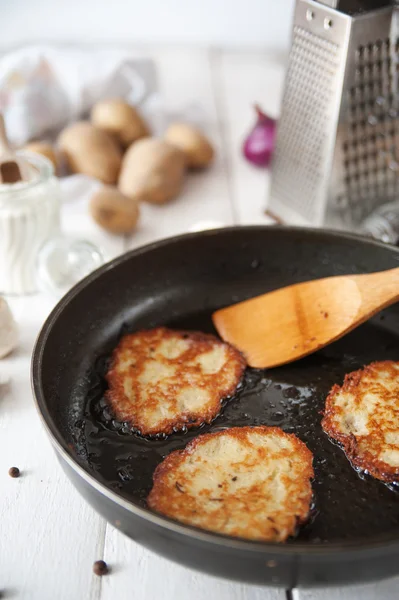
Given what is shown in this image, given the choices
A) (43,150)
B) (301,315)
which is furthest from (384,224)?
(43,150)

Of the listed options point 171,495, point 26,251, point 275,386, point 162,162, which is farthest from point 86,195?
point 171,495

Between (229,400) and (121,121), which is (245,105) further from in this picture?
(229,400)

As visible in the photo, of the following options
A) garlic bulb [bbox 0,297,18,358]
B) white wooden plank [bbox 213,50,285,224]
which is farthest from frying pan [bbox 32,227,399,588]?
white wooden plank [bbox 213,50,285,224]

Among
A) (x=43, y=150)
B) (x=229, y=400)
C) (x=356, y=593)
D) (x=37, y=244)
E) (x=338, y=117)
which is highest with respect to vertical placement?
(x=338, y=117)

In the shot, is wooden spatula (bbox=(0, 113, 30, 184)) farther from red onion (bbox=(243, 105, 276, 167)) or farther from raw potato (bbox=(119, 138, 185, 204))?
red onion (bbox=(243, 105, 276, 167))

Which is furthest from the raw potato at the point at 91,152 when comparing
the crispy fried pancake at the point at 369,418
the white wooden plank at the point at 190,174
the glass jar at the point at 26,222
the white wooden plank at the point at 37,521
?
the crispy fried pancake at the point at 369,418

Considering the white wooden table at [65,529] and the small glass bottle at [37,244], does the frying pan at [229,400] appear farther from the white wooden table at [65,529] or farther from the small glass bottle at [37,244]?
the small glass bottle at [37,244]

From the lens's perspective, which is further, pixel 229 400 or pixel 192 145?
pixel 192 145
